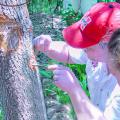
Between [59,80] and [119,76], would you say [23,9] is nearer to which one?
[59,80]

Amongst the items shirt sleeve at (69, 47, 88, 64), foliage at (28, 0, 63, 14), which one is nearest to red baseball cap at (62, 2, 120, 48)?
shirt sleeve at (69, 47, 88, 64)

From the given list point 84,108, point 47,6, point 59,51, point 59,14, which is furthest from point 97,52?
point 47,6

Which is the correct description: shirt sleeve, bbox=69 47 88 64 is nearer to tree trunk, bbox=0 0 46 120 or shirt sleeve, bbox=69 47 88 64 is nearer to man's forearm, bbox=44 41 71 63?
man's forearm, bbox=44 41 71 63

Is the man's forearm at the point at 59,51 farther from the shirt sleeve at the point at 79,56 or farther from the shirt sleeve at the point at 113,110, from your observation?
the shirt sleeve at the point at 113,110

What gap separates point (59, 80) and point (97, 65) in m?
0.33

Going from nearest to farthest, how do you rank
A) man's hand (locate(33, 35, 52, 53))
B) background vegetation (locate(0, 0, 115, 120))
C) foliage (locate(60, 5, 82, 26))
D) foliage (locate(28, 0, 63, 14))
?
man's hand (locate(33, 35, 52, 53)), background vegetation (locate(0, 0, 115, 120)), foliage (locate(60, 5, 82, 26)), foliage (locate(28, 0, 63, 14))

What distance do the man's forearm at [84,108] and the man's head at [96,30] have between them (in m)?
0.19

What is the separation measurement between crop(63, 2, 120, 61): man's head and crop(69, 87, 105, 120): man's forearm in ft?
0.64

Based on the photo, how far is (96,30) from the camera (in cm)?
188

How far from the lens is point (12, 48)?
2.04 metres

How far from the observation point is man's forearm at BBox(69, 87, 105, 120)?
1874mm

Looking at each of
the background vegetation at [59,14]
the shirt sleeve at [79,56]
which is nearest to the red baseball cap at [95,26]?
the shirt sleeve at [79,56]

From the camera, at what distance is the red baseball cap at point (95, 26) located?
6.13 feet

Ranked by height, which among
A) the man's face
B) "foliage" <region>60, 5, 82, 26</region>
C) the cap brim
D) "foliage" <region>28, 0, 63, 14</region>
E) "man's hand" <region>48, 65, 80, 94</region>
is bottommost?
"foliage" <region>28, 0, 63, 14</region>
